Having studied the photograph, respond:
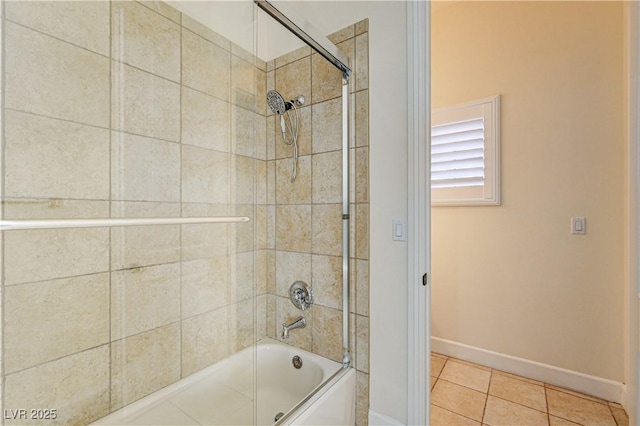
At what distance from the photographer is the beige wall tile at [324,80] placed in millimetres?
1481

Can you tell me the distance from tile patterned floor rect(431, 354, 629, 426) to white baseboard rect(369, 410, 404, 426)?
1.55 feet

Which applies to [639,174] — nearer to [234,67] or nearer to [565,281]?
[565,281]

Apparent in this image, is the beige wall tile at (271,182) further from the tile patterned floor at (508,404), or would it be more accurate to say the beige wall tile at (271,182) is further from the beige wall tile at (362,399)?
the tile patterned floor at (508,404)

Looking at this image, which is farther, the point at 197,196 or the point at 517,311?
the point at 517,311

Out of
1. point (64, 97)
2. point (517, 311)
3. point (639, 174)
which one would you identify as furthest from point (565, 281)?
point (64, 97)

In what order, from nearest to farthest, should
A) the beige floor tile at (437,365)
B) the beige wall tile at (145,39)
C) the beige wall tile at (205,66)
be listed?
the beige wall tile at (145,39), the beige wall tile at (205,66), the beige floor tile at (437,365)

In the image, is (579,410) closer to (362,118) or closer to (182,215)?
(362,118)

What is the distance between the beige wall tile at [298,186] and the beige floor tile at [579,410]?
193 centimetres

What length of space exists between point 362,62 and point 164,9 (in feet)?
2.97

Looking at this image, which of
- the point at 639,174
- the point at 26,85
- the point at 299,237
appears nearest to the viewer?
the point at 26,85

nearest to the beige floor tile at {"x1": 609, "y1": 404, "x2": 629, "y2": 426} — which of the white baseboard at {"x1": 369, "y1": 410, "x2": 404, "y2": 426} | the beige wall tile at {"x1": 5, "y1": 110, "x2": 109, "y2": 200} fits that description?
the white baseboard at {"x1": 369, "y1": 410, "x2": 404, "y2": 426}

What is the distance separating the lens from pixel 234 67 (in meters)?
1.36

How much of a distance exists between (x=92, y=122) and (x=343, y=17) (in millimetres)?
1274

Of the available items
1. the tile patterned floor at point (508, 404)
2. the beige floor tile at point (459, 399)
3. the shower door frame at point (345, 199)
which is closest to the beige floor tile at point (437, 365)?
the tile patterned floor at point (508, 404)
